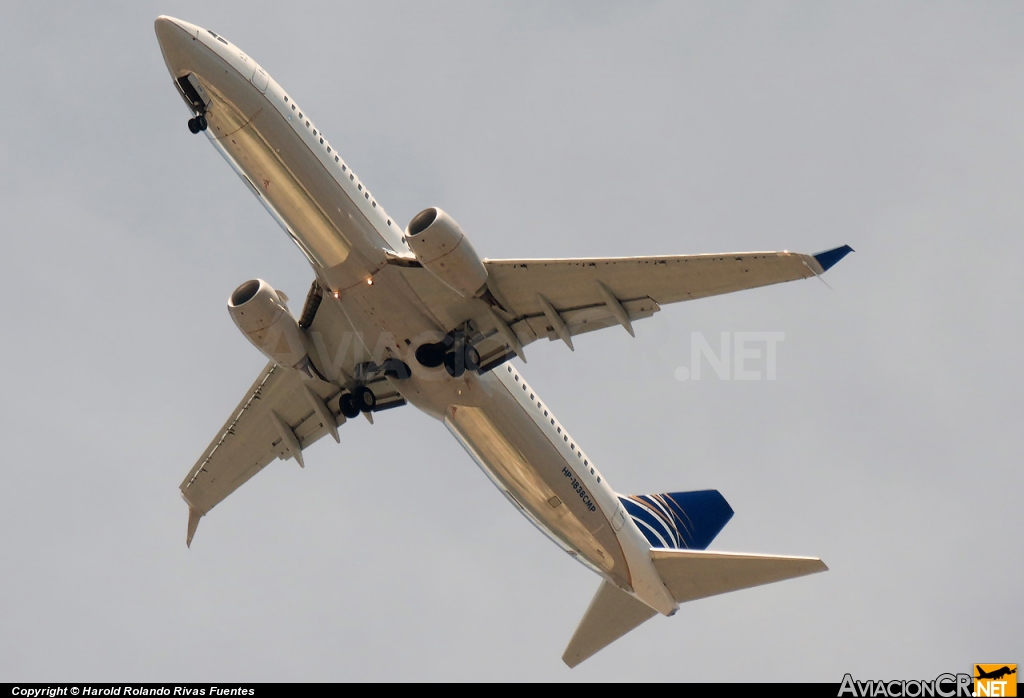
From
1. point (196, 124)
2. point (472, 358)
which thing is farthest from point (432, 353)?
point (196, 124)

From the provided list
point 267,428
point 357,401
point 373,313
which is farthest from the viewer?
point 267,428

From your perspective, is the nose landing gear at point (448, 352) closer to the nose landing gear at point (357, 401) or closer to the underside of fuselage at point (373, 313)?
the underside of fuselage at point (373, 313)

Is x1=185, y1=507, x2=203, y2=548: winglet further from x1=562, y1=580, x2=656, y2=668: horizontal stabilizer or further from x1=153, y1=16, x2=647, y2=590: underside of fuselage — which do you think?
x1=562, y1=580, x2=656, y2=668: horizontal stabilizer

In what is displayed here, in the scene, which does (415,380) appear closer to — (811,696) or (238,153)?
(238,153)

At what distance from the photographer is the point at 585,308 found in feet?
91.2

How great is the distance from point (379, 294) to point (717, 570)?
1193 centimetres

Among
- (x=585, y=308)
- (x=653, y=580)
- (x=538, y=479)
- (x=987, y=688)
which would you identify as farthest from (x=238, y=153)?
(x=987, y=688)

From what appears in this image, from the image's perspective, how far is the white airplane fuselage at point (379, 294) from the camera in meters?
26.0

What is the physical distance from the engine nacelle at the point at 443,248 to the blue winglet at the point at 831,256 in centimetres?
754

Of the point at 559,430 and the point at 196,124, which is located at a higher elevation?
the point at 196,124

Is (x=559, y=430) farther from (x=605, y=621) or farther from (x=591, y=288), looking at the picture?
(x=605, y=621)

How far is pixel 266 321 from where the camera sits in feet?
92.9

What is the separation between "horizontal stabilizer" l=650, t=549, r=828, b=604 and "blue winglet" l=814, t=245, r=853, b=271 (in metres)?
9.59

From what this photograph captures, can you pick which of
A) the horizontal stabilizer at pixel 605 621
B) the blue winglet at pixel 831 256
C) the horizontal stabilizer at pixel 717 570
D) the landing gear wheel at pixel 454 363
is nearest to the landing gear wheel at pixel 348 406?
the landing gear wheel at pixel 454 363
